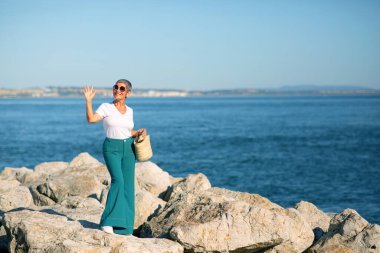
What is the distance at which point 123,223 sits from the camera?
768 cm

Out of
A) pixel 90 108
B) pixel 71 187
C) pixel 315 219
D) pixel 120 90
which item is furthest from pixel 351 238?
pixel 71 187

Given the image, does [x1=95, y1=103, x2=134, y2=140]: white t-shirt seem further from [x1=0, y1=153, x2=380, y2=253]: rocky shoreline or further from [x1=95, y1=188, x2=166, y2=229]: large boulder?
[x1=95, y1=188, x2=166, y2=229]: large boulder

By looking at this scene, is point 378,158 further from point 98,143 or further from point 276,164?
point 98,143

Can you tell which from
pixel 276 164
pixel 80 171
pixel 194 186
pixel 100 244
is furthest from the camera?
pixel 276 164

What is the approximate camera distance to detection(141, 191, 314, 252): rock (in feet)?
24.7

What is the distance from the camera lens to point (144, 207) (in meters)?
9.41

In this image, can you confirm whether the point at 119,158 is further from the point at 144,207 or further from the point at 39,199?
the point at 39,199

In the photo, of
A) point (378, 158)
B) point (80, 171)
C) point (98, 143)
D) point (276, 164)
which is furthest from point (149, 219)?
point (98, 143)

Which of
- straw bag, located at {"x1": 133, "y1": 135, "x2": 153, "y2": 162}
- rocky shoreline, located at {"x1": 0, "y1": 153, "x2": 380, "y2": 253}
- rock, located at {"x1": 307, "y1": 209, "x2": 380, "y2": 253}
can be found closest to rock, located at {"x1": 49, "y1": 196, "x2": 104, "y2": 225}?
rocky shoreline, located at {"x1": 0, "y1": 153, "x2": 380, "y2": 253}

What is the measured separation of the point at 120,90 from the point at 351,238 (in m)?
4.00

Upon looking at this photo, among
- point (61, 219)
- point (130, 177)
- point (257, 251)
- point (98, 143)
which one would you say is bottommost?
point (98, 143)

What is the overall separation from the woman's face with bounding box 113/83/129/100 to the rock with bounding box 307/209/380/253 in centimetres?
360

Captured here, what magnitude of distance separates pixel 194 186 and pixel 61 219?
4.02 meters

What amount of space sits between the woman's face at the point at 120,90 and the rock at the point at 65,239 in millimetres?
1765
